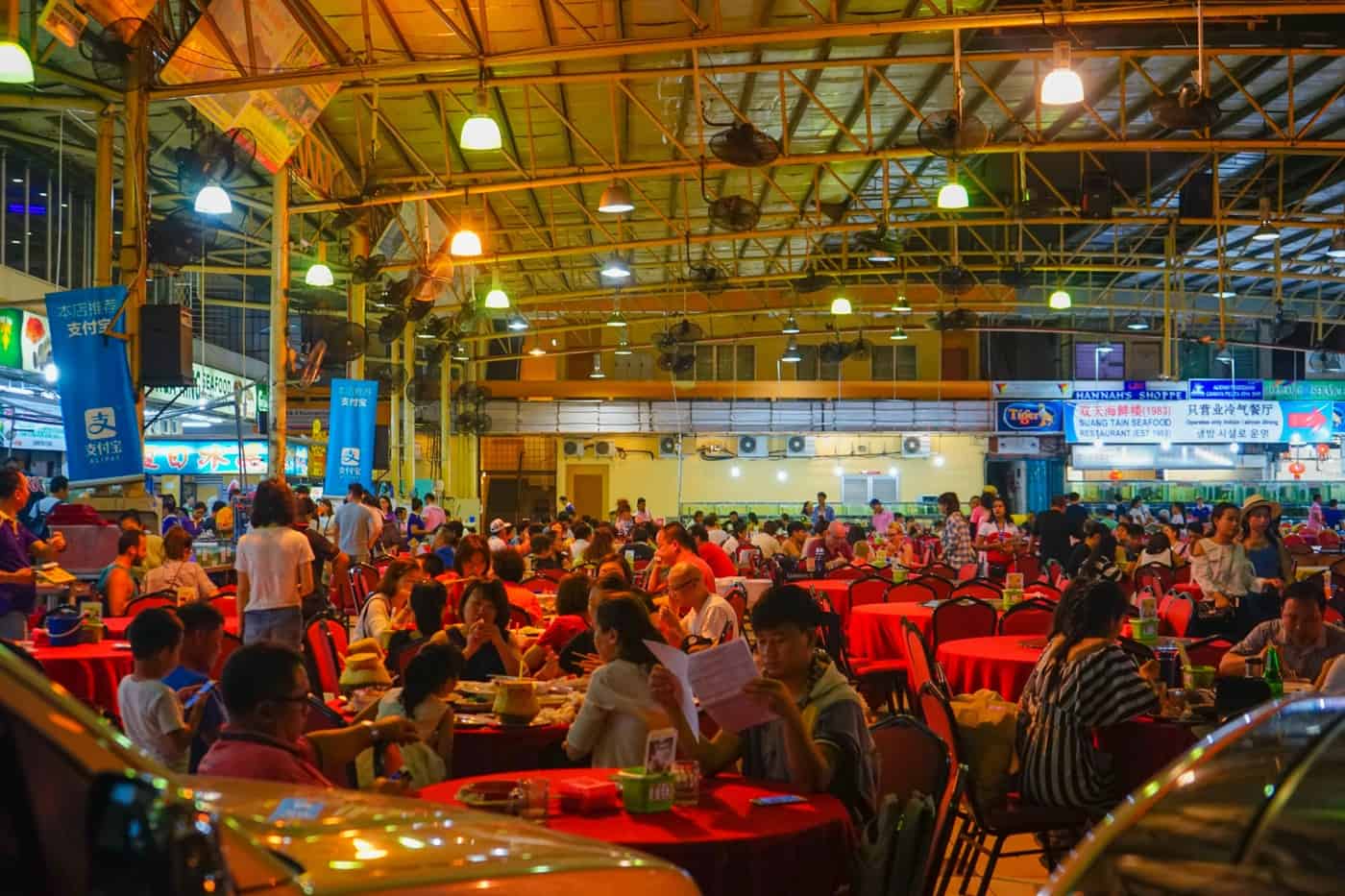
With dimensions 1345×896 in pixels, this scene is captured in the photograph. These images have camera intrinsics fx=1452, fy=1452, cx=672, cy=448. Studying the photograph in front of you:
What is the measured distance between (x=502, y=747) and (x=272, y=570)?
3.01 metres

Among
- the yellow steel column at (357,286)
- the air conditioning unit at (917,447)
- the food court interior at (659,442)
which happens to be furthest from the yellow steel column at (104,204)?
the air conditioning unit at (917,447)

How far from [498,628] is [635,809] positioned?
317 centimetres

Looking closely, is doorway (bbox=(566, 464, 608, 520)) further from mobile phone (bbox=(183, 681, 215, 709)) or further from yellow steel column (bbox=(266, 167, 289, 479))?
mobile phone (bbox=(183, 681, 215, 709))

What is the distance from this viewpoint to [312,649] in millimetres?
7414

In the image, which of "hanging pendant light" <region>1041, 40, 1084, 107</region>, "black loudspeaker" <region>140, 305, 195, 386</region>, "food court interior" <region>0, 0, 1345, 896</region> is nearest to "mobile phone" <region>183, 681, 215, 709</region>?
"food court interior" <region>0, 0, 1345, 896</region>

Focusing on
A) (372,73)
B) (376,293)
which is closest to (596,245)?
(376,293)

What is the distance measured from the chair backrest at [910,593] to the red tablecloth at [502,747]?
649 cm

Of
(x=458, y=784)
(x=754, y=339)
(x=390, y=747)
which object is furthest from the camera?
(x=754, y=339)

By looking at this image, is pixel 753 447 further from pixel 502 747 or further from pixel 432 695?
pixel 432 695

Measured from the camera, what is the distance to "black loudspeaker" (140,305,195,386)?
11633 millimetres

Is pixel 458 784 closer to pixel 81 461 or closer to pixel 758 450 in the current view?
pixel 81 461

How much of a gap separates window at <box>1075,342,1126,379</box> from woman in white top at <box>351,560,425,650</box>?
29.9 metres

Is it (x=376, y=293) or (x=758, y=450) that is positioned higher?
(x=376, y=293)

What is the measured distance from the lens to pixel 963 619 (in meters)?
9.62
